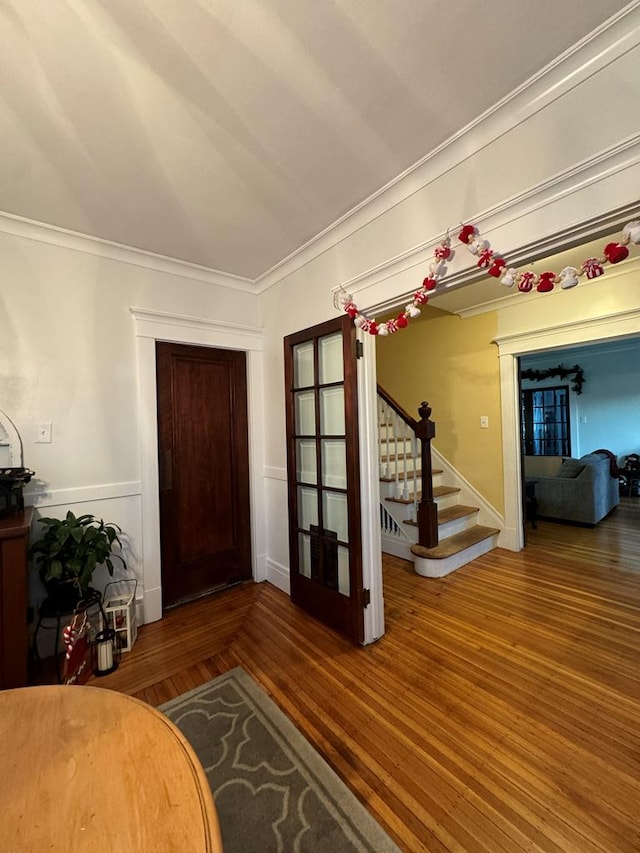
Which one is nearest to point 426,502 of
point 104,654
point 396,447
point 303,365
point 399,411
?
point 396,447

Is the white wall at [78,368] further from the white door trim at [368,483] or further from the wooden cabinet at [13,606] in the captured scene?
the white door trim at [368,483]

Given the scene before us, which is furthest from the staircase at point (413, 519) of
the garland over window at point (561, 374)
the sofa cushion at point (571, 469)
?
the garland over window at point (561, 374)

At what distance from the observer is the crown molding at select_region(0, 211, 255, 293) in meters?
2.11

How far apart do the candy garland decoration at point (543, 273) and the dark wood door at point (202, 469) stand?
79.9 inches

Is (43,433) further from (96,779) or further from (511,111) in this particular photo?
(511,111)

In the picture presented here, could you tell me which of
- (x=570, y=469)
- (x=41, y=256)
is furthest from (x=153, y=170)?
(x=570, y=469)

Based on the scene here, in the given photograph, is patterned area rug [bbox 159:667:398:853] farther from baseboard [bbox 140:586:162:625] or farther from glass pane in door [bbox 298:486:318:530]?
glass pane in door [bbox 298:486:318:530]

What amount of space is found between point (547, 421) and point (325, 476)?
6.70m

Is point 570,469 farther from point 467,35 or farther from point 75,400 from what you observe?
point 75,400

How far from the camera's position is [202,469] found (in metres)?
2.82

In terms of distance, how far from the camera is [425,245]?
1.77m

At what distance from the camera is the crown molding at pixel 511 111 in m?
1.18

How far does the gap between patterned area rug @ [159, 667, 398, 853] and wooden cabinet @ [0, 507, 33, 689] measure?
2.23ft

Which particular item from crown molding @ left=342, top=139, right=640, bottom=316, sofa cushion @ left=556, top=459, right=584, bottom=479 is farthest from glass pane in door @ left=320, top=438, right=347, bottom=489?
sofa cushion @ left=556, top=459, right=584, bottom=479
